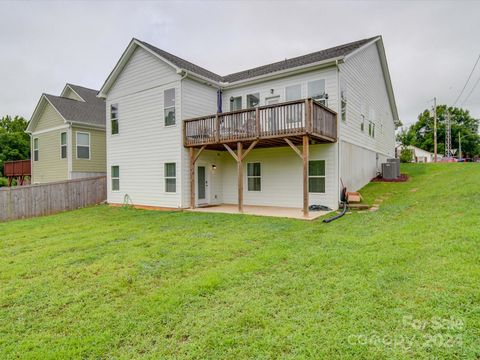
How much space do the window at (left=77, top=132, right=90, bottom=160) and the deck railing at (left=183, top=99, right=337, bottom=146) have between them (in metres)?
8.96

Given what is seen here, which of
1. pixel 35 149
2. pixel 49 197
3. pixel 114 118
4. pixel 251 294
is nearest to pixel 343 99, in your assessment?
pixel 251 294

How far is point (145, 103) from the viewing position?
13227mm

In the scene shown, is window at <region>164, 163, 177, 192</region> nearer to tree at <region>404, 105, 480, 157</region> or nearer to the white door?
the white door

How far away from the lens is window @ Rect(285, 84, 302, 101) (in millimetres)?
11637

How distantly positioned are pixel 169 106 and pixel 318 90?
6.54 m

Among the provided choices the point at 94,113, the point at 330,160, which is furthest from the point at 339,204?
the point at 94,113

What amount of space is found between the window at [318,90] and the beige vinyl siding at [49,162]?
1464 cm

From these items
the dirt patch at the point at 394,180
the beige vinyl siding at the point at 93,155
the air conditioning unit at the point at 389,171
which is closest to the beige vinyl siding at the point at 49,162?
the beige vinyl siding at the point at 93,155

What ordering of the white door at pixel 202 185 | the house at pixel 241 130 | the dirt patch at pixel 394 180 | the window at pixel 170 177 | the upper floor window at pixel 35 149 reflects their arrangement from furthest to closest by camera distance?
the upper floor window at pixel 35 149 → the dirt patch at pixel 394 180 → the white door at pixel 202 185 → the window at pixel 170 177 → the house at pixel 241 130

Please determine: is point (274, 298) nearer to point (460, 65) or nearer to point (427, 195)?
point (427, 195)

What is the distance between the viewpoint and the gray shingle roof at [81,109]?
16.8 metres

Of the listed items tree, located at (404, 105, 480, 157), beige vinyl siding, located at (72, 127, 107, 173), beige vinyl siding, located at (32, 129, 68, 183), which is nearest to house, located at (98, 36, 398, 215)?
beige vinyl siding, located at (72, 127, 107, 173)

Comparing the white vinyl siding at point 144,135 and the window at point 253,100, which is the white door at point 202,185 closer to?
the white vinyl siding at point 144,135

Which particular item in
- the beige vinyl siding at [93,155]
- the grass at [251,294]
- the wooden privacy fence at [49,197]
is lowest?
the grass at [251,294]
